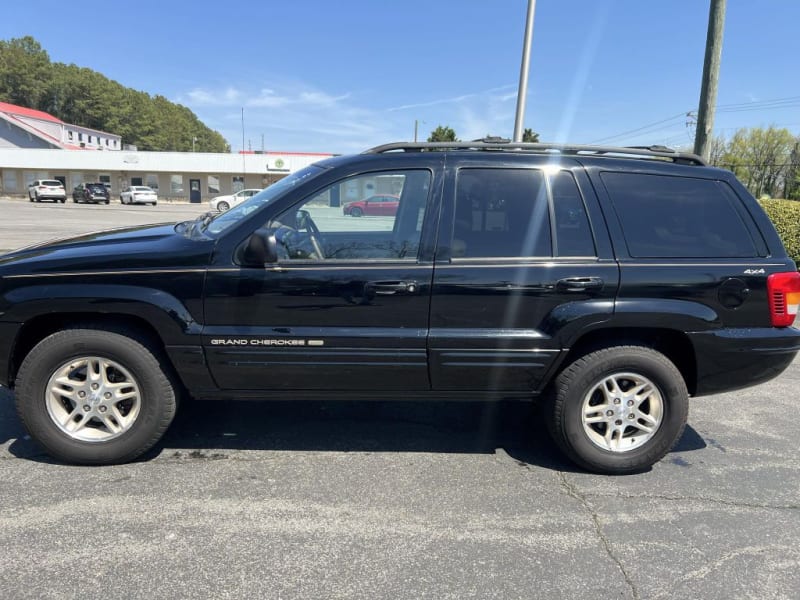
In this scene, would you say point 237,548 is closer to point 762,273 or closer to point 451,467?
point 451,467

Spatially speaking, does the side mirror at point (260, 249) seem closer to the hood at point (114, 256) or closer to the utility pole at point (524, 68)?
the hood at point (114, 256)

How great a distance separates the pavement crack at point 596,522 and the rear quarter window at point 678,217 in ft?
4.61

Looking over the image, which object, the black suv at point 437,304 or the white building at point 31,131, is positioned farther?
the white building at point 31,131

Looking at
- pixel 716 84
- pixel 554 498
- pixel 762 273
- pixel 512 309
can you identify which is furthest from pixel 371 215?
pixel 716 84

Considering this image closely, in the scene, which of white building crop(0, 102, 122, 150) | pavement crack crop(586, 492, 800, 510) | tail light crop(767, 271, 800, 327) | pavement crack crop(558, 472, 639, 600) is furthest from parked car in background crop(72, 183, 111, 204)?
tail light crop(767, 271, 800, 327)

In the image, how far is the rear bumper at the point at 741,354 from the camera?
3238mm

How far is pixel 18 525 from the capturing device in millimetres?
2688

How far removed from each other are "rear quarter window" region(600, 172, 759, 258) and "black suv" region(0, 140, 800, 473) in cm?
1

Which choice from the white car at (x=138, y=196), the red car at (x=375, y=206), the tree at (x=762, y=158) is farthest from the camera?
the tree at (x=762, y=158)

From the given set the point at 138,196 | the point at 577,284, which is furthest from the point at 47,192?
the point at 577,284

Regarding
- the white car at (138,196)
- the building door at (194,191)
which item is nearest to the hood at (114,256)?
the white car at (138,196)

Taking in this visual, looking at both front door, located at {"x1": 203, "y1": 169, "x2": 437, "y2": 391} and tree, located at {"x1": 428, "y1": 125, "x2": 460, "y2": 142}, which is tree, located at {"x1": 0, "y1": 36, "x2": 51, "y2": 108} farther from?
front door, located at {"x1": 203, "y1": 169, "x2": 437, "y2": 391}

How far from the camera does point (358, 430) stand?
12.8ft

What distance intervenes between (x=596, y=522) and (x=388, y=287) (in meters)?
1.66
